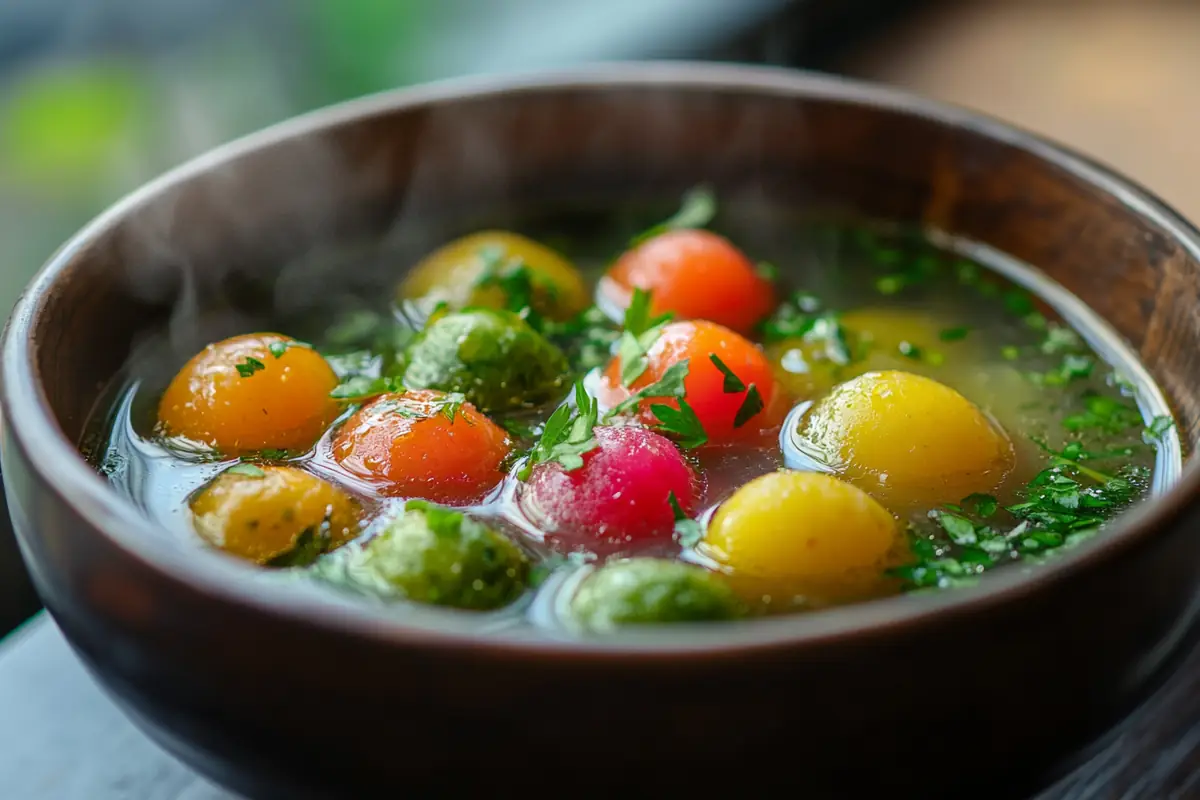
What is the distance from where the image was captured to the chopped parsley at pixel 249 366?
5.38ft

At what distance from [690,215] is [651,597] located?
1.08 meters

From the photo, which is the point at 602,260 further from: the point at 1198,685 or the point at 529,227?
the point at 1198,685

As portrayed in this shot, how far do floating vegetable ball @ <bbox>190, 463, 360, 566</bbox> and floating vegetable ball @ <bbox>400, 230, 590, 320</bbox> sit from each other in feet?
1.90

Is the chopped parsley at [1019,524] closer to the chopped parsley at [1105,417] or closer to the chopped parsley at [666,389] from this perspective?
the chopped parsley at [1105,417]

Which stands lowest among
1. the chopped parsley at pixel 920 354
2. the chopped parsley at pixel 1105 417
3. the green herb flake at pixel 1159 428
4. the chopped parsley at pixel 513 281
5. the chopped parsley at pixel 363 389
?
the chopped parsley at pixel 363 389

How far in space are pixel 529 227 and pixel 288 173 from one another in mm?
464

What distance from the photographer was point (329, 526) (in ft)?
4.73

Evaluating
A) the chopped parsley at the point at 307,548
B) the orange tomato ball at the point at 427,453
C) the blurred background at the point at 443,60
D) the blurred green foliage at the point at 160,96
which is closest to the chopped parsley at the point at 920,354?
the orange tomato ball at the point at 427,453

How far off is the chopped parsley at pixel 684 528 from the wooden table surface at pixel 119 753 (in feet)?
1.63

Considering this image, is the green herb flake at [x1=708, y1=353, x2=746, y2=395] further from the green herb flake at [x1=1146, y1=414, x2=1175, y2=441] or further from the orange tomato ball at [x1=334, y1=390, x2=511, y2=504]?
the green herb flake at [x1=1146, y1=414, x2=1175, y2=441]

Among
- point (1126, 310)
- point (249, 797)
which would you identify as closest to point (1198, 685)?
point (1126, 310)

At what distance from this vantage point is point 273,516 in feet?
4.62

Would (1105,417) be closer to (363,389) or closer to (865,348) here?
(865,348)

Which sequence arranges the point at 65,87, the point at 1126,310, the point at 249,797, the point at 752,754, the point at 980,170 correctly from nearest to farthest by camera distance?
the point at 752,754, the point at 249,797, the point at 1126,310, the point at 980,170, the point at 65,87
